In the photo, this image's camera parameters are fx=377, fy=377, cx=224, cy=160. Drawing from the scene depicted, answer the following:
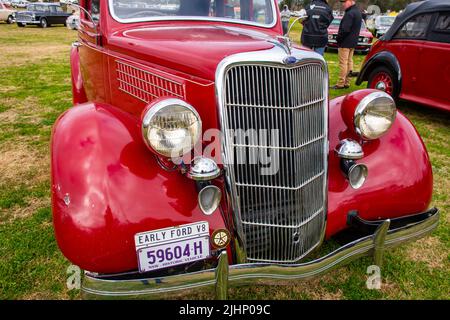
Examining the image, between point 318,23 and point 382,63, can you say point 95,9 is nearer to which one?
point 318,23

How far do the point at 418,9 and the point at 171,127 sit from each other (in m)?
5.95

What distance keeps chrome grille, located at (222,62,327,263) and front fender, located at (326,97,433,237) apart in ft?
0.45

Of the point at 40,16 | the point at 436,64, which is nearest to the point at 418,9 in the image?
the point at 436,64

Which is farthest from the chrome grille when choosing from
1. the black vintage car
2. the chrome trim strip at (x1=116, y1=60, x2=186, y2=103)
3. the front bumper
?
the black vintage car

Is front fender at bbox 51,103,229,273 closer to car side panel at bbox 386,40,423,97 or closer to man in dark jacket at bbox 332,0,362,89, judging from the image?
car side panel at bbox 386,40,423,97

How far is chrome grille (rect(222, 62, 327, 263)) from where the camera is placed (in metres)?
1.95

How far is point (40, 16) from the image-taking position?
71.6 ft

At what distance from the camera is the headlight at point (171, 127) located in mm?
1765

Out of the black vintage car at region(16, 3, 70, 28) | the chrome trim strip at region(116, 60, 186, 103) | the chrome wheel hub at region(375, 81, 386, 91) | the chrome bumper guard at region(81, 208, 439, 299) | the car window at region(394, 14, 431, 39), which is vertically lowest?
the chrome bumper guard at region(81, 208, 439, 299)

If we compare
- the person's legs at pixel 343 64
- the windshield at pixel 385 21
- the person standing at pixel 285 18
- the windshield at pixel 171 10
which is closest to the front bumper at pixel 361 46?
the person's legs at pixel 343 64

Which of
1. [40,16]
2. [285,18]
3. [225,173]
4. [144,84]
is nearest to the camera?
[225,173]

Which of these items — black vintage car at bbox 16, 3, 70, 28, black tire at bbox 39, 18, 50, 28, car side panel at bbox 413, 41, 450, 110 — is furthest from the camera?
black tire at bbox 39, 18, 50, 28

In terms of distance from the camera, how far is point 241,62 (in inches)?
75.2

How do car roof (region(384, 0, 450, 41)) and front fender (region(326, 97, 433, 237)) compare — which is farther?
car roof (region(384, 0, 450, 41))
